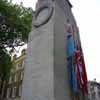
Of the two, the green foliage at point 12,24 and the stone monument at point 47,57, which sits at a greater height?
the green foliage at point 12,24

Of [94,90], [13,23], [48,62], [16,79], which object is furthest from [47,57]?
[94,90]

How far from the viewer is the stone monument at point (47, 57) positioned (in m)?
2.99

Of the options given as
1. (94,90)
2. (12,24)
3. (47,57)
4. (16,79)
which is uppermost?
(12,24)

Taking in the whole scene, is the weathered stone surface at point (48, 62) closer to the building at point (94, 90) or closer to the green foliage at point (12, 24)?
the green foliage at point (12, 24)

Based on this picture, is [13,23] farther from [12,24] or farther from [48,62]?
[48,62]

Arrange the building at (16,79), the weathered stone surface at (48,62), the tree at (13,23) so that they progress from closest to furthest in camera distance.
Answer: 1. the weathered stone surface at (48,62)
2. the tree at (13,23)
3. the building at (16,79)

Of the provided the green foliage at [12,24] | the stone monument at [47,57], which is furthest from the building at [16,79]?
the stone monument at [47,57]

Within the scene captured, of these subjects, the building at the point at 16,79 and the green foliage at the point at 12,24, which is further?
the building at the point at 16,79

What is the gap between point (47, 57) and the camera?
133 inches

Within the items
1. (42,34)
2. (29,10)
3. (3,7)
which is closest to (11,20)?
(3,7)

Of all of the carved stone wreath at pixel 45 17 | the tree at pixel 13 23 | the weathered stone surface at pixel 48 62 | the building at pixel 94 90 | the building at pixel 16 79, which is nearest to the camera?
the weathered stone surface at pixel 48 62

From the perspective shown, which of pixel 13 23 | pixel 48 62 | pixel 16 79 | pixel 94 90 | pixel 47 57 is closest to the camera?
pixel 48 62

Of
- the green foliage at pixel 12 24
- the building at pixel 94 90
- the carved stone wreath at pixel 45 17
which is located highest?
the green foliage at pixel 12 24

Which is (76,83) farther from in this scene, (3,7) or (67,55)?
(3,7)
